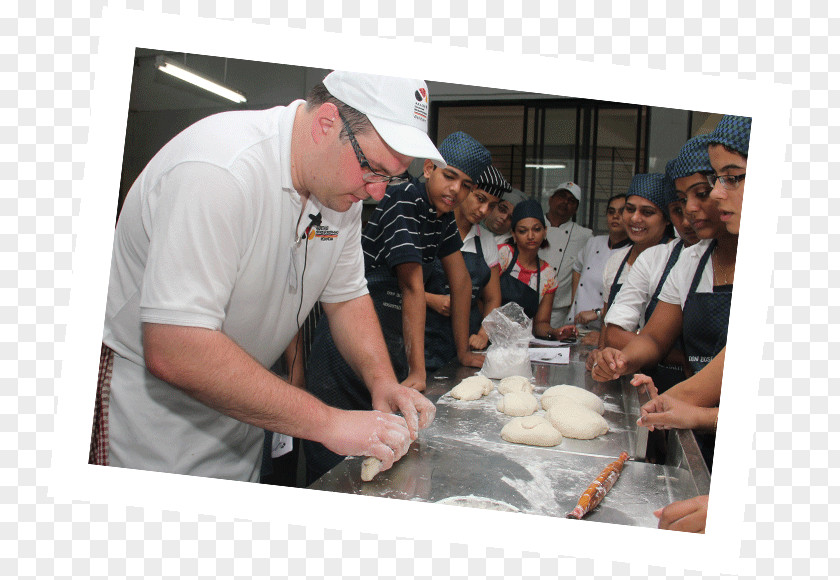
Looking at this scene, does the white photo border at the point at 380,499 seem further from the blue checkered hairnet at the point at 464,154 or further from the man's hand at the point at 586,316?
the man's hand at the point at 586,316

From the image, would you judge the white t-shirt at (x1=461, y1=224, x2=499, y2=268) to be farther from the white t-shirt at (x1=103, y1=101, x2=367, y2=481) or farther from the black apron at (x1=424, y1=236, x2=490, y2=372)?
the white t-shirt at (x1=103, y1=101, x2=367, y2=481)

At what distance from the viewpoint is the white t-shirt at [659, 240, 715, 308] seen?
81.4 inches

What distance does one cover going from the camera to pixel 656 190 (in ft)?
9.82

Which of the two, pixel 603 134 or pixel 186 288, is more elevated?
pixel 603 134

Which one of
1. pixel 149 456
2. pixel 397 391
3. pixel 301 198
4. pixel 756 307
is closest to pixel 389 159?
pixel 301 198

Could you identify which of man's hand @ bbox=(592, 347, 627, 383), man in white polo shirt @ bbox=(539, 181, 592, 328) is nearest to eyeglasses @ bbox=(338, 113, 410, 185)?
man's hand @ bbox=(592, 347, 627, 383)

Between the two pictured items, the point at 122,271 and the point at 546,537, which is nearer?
the point at 546,537

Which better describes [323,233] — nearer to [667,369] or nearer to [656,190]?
[667,369]

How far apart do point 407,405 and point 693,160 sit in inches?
53.7

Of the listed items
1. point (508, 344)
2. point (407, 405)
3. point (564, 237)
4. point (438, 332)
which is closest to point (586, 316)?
point (564, 237)

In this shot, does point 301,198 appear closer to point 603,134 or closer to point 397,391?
point 397,391

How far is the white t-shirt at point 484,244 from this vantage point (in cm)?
331

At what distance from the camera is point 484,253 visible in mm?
3455

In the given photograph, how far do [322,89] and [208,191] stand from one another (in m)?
0.41
